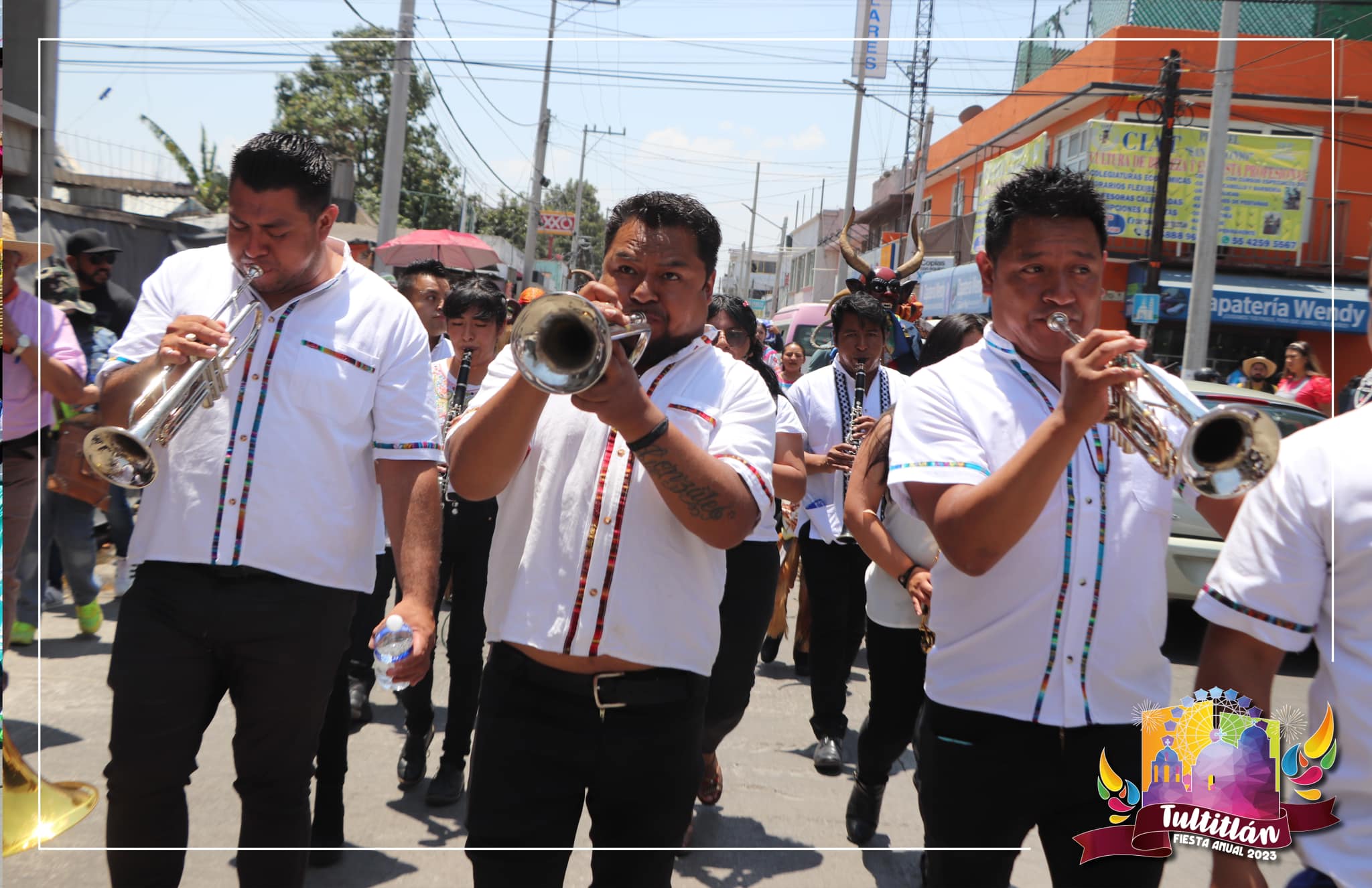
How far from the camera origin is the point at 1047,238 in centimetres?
233

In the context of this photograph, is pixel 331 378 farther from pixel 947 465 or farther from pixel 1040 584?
pixel 1040 584

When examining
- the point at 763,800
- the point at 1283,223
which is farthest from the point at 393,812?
the point at 1283,223

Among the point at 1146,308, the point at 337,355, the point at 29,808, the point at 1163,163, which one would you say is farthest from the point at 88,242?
the point at 1163,163

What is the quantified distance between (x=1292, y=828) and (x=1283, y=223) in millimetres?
21114

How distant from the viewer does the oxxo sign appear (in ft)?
83.6

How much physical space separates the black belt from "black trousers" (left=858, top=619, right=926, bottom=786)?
5.99 feet

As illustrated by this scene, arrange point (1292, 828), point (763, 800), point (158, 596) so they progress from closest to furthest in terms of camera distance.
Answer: point (1292, 828) → point (158, 596) → point (763, 800)

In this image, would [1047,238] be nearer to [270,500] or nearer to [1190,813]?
[1190,813]

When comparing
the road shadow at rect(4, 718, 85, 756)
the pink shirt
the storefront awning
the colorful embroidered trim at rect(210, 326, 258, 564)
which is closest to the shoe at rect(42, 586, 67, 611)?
the road shadow at rect(4, 718, 85, 756)

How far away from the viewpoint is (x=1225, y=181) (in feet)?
63.0

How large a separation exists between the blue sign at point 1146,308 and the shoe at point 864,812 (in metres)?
9.42

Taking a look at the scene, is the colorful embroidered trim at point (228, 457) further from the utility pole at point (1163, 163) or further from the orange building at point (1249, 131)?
the orange building at point (1249, 131)

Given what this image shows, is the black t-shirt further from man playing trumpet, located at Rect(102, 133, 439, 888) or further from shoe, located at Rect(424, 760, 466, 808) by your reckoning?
shoe, located at Rect(424, 760, 466, 808)

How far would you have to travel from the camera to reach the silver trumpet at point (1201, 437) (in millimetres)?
1860
